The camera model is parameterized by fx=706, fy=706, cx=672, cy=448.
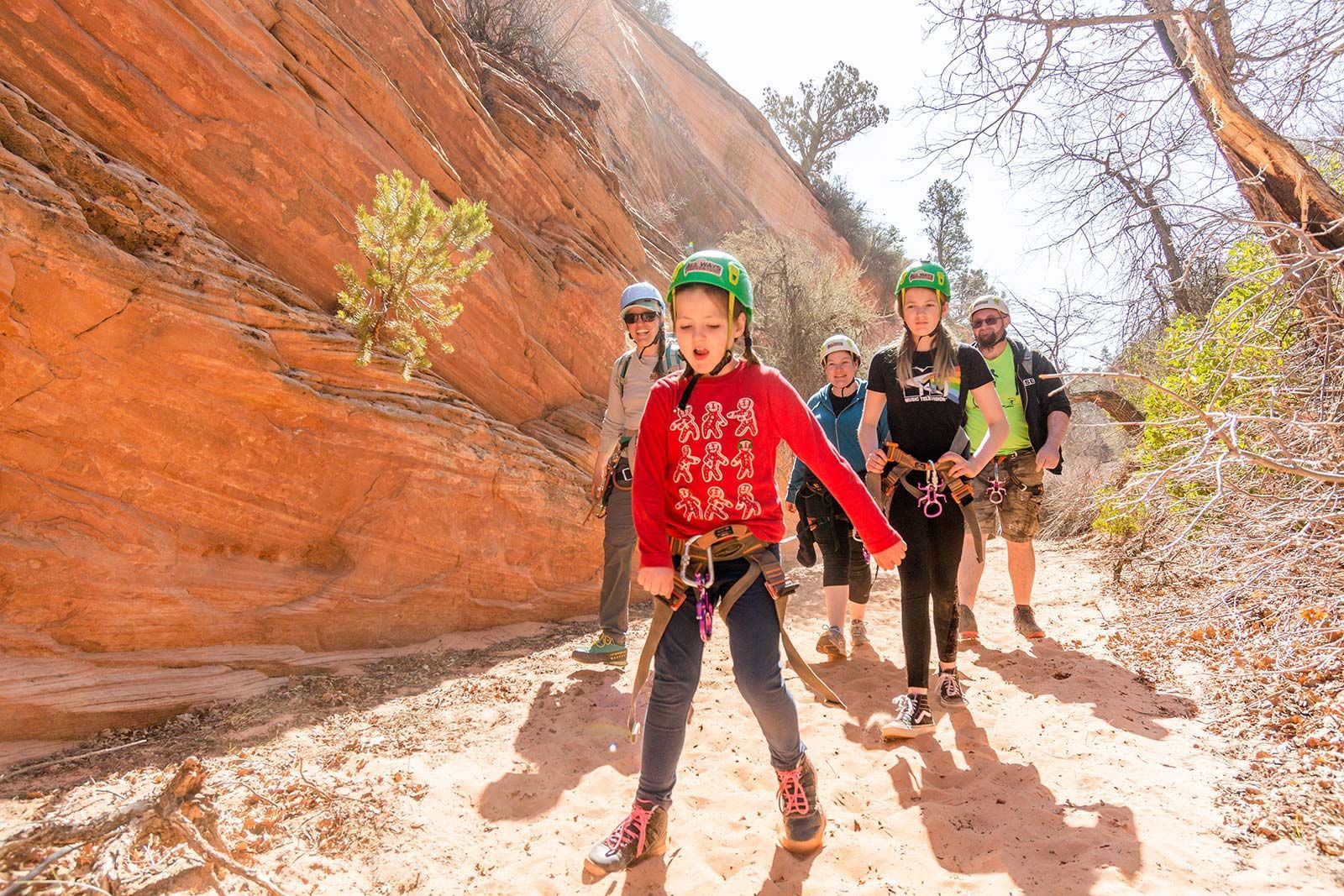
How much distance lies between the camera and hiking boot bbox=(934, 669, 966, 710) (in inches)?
148

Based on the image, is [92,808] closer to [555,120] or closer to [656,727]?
[656,727]

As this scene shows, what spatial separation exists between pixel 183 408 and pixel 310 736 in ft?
6.92

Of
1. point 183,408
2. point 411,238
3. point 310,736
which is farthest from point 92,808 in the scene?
point 411,238

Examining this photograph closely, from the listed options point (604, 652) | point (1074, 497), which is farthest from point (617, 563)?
point (1074, 497)

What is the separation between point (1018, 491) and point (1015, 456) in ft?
0.83

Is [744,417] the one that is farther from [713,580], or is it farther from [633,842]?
[633,842]

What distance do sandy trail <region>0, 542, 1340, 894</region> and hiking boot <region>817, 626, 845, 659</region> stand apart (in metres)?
0.16

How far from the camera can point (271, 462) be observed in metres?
4.54

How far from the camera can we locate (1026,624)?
5.02 m

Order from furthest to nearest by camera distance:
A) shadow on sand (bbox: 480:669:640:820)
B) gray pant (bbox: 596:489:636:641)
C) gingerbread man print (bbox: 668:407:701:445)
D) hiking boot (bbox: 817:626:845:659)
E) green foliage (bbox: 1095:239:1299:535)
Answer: hiking boot (bbox: 817:626:845:659) < gray pant (bbox: 596:489:636:641) < green foliage (bbox: 1095:239:1299:535) < shadow on sand (bbox: 480:669:640:820) < gingerbread man print (bbox: 668:407:701:445)

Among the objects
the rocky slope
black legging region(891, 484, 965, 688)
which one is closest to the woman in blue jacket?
black legging region(891, 484, 965, 688)

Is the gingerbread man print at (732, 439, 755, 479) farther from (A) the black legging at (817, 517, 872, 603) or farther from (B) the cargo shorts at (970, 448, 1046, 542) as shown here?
(B) the cargo shorts at (970, 448, 1046, 542)

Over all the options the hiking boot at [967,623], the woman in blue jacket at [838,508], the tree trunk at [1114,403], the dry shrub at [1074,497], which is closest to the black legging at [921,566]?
the woman in blue jacket at [838,508]

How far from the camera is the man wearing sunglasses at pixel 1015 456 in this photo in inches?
195
